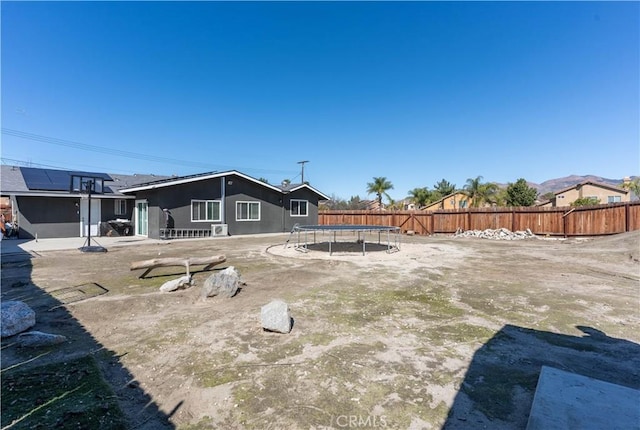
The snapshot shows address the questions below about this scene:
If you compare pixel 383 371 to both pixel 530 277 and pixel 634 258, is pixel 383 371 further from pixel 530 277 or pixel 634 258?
pixel 634 258

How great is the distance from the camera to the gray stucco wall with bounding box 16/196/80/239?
48.8 ft

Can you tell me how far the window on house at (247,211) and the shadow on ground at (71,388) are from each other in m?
15.0

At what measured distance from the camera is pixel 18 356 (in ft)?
10.9

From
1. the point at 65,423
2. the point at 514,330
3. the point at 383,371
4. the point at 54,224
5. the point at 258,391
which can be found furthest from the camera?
the point at 54,224

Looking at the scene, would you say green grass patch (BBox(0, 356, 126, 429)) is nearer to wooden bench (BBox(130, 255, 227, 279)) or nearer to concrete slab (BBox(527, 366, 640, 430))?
concrete slab (BBox(527, 366, 640, 430))

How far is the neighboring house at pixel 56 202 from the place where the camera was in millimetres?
14852

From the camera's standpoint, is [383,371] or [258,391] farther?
[383,371]

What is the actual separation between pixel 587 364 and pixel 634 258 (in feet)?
31.5

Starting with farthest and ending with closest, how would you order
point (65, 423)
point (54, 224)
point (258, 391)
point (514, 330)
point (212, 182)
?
point (212, 182) < point (54, 224) < point (514, 330) < point (258, 391) < point (65, 423)

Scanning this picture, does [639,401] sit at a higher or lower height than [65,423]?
higher

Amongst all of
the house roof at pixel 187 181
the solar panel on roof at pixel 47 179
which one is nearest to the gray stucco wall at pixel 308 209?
the house roof at pixel 187 181

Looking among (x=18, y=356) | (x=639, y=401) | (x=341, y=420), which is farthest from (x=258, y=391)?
(x=639, y=401)

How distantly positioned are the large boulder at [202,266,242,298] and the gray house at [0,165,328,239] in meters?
11.7

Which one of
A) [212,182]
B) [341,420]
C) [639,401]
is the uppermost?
[212,182]
